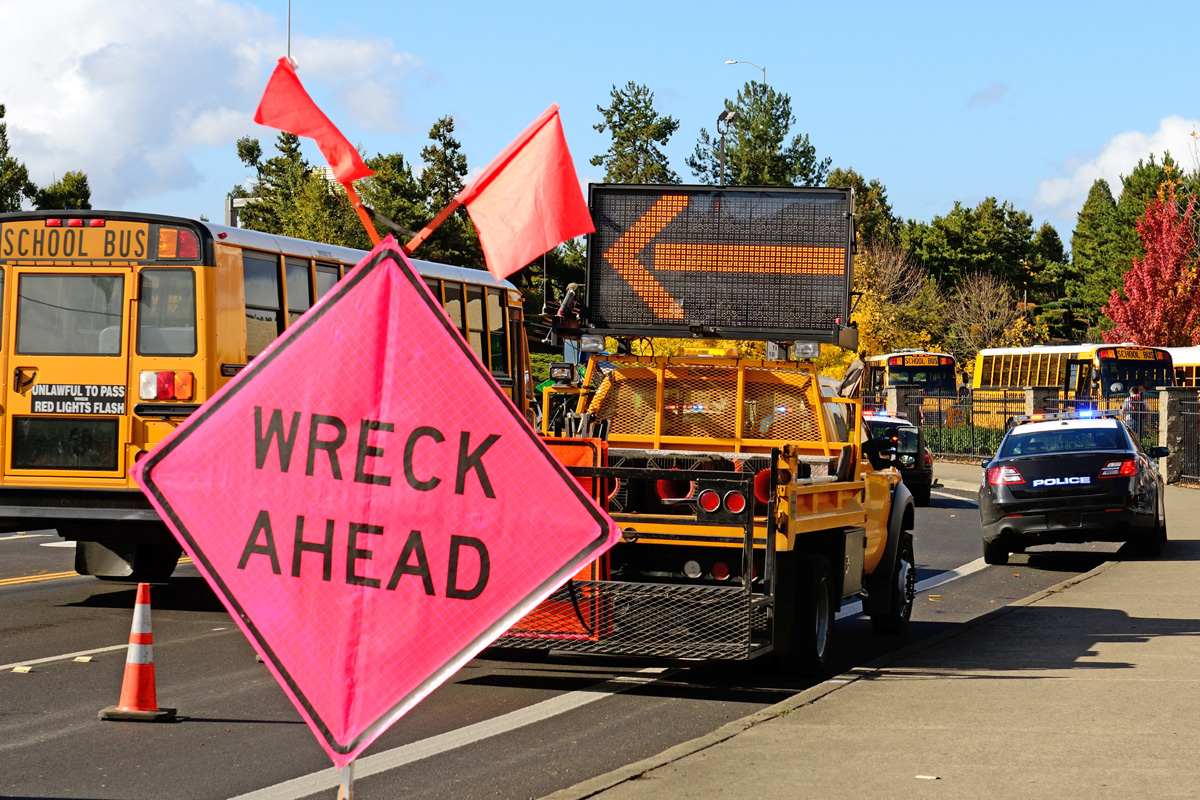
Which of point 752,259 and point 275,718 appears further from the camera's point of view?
point 752,259

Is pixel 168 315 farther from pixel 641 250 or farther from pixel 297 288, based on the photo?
pixel 641 250

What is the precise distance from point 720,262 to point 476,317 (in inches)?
249

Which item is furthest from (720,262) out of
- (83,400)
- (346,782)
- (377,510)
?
(346,782)

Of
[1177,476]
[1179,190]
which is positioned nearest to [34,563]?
[1177,476]

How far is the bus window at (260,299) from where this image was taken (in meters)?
13.0

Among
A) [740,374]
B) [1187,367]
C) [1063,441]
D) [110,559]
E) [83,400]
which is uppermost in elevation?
[1187,367]

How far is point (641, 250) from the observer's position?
430 inches

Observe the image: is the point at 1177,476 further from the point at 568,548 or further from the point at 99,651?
the point at 568,548

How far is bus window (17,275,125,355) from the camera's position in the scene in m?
12.6

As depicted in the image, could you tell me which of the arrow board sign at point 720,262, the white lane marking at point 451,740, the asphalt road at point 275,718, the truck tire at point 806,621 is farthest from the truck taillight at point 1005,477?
the white lane marking at point 451,740

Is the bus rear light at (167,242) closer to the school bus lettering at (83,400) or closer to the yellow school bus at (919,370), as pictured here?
the school bus lettering at (83,400)

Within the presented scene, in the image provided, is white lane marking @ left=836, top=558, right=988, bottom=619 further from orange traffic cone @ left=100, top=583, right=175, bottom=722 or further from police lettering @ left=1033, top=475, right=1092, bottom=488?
orange traffic cone @ left=100, top=583, right=175, bottom=722

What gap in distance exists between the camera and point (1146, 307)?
64.6 metres

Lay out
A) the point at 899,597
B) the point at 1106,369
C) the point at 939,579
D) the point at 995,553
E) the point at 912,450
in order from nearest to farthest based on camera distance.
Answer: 1. the point at 899,597
2. the point at 939,579
3. the point at 995,553
4. the point at 912,450
5. the point at 1106,369
